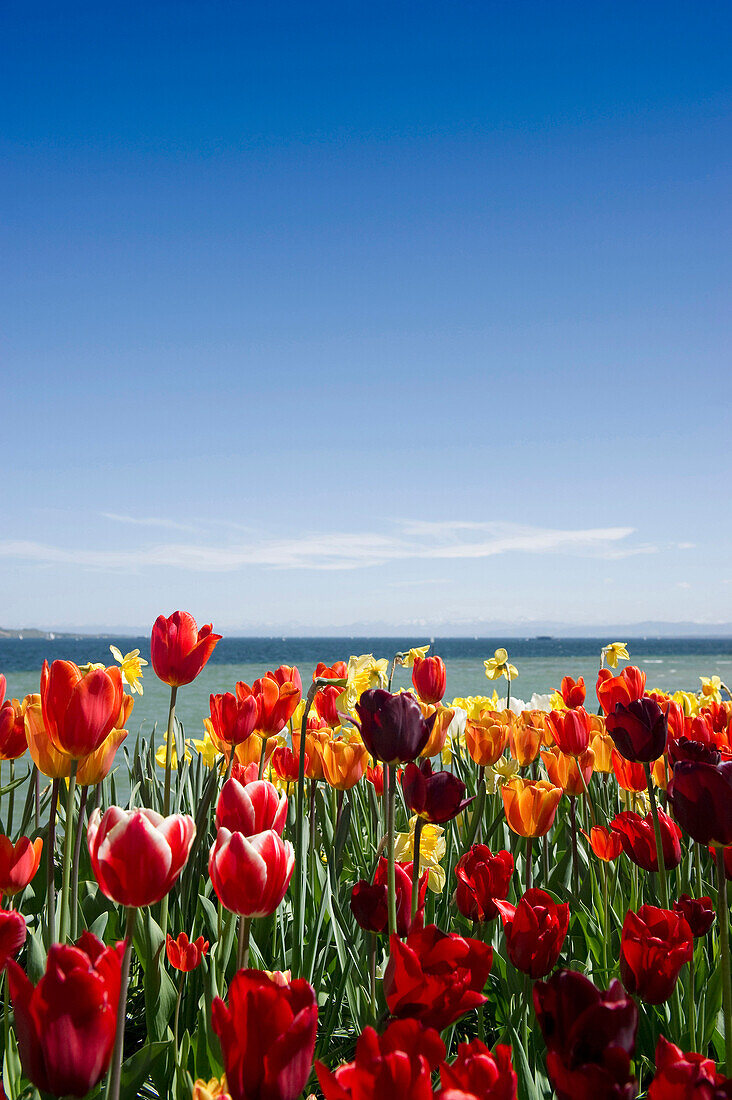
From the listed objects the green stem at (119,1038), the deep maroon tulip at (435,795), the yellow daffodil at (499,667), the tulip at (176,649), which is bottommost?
the green stem at (119,1038)

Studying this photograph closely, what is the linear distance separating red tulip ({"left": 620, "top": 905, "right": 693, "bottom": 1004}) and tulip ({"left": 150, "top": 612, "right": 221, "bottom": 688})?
3.65 feet

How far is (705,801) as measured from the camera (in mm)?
1146

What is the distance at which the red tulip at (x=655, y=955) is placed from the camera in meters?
1.07

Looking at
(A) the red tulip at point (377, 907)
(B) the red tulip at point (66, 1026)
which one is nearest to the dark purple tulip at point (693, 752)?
(A) the red tulip at point (377, 907)

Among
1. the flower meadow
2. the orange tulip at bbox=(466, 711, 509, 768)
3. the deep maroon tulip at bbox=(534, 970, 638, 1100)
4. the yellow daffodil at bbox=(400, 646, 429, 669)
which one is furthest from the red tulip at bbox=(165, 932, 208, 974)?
the yellow daffodil at bbox=(400, 646, 429, 669)

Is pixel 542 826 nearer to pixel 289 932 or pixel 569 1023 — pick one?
pixel 289 932

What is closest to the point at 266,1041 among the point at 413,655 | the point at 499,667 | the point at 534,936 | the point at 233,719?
the point at 534,936

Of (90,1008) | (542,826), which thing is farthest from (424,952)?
(542,826)

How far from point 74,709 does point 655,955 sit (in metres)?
0.94

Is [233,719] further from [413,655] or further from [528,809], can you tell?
[413,655]

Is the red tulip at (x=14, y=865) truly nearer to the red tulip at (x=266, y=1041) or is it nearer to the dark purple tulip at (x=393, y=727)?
the dark purple tulip at (x=393, y=727)

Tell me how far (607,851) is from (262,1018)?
126 cm

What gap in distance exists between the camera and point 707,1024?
4.85 ft

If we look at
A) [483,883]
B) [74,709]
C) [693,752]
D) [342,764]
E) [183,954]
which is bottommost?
[183,954]
